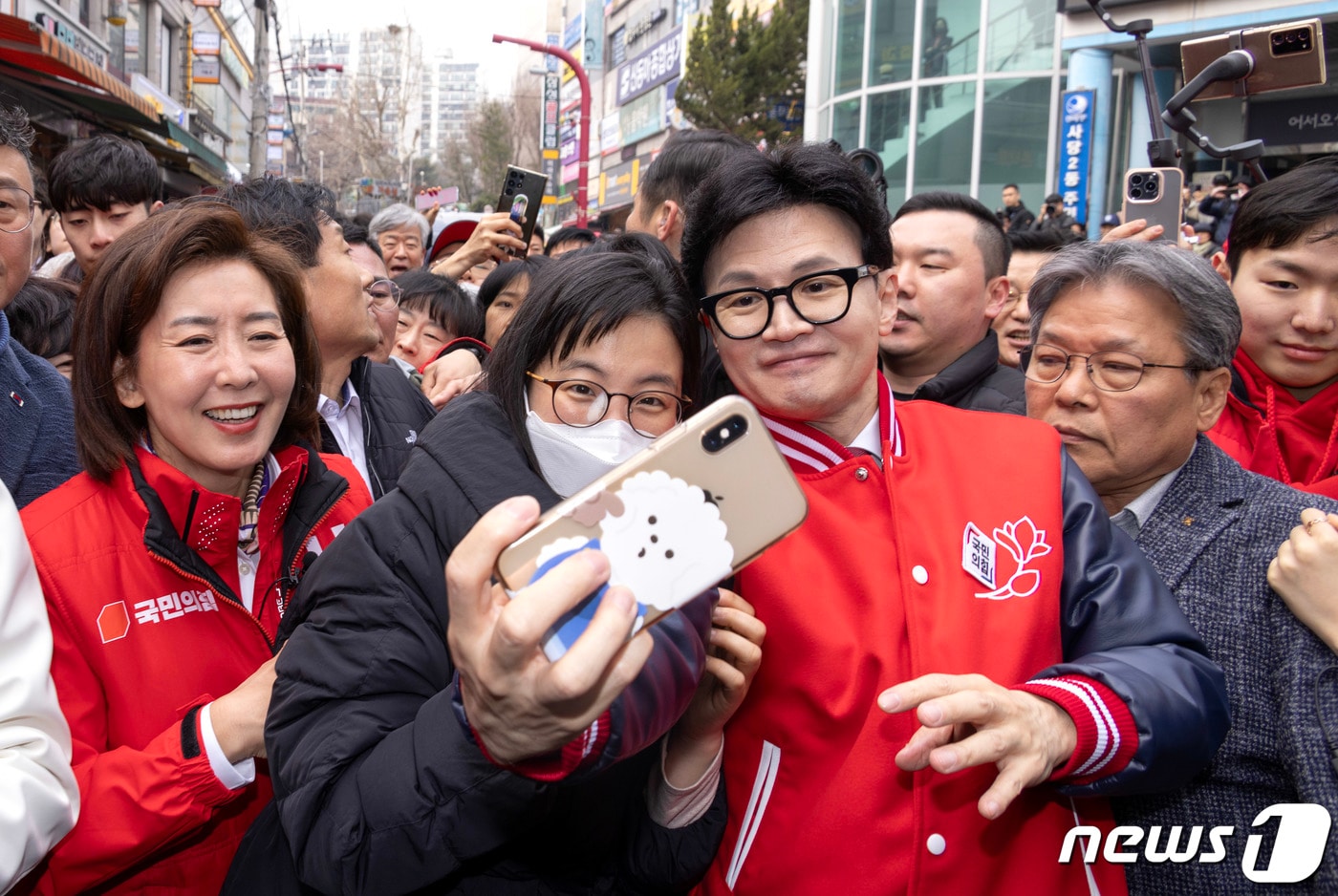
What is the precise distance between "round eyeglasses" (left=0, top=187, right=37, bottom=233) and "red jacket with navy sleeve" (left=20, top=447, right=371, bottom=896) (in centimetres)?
86

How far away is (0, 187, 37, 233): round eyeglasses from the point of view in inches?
93.3

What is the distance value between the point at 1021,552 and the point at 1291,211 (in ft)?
4.70

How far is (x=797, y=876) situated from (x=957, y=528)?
650mm

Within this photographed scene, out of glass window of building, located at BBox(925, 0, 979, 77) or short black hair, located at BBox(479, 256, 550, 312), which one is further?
glass window of building, located at BBox(925, 0, 979, 77)

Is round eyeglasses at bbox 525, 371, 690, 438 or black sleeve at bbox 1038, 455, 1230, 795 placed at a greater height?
round eyeglasses at bbox 525, 371, 690, 438

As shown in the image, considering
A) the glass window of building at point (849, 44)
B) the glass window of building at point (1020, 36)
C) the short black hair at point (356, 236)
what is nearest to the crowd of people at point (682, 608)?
the short black hair at point (356, 236)

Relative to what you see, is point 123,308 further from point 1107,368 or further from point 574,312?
point 1107,368

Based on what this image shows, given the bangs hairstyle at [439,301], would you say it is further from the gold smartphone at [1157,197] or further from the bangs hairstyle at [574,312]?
the bangs hairstyle at [574,312]

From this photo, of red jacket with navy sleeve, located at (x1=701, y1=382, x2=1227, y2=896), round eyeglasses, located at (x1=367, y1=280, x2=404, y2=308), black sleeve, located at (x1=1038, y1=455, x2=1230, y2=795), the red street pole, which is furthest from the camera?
the red street pole

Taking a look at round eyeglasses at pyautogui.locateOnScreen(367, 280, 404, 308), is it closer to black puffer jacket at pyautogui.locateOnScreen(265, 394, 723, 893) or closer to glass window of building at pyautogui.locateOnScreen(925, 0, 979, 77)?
black puffer jacket at pyautogui.locateOnScreen(265, 394, 723, 893)

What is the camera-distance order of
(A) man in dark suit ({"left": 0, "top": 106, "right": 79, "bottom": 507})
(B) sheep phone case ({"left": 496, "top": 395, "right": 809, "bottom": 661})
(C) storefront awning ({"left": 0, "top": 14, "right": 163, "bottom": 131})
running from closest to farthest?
(B) sheep phone case ({"left": 496, "top": 395, "right": 809, "bottom": 661}) → (A) man in dark suit ({"left": 0, "top": 106, "right": 79, "bottom": 507}) → (C) storefront awning ({"left": 0, "top": 14, "right": 163, "bottom": 131})

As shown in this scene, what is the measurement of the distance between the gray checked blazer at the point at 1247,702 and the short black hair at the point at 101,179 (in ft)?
14.4

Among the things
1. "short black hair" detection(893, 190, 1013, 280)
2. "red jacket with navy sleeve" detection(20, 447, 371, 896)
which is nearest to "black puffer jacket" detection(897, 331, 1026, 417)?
"short black hair" detection(893, 190, 1013, 280)

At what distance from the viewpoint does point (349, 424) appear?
3.28 metres
